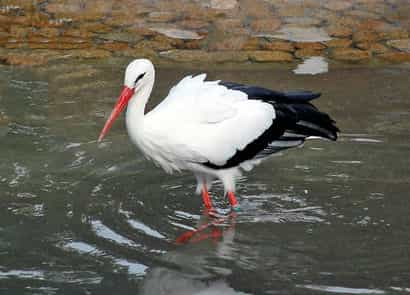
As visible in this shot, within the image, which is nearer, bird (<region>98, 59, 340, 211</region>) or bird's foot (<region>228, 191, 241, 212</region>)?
bird (<region>98, 59, 340, 211</region>)

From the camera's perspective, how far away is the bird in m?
6.12

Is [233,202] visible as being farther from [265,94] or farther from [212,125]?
[265,94]

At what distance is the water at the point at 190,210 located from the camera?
17.8 feet

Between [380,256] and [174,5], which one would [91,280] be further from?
[174,5]

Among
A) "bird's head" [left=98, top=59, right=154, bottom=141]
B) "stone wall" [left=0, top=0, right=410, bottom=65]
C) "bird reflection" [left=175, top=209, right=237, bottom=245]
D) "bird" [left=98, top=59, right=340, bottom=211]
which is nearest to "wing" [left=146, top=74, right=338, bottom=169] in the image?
"bird" [left=98, top=59, right=340, bottom=211]

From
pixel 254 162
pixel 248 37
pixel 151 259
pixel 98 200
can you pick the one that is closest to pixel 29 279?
pixel 151 259

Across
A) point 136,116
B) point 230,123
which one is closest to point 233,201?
point 230,123

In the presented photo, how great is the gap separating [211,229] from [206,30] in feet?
15.5

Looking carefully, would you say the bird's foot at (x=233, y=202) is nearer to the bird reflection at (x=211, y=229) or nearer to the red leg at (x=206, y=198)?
the bird reflection at (x=211, y=229)

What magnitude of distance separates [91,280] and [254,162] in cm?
174

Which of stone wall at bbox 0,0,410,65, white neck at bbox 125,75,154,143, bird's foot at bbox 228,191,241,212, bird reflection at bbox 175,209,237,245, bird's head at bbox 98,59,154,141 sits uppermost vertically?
bird's head at bbox 98,59,154,141

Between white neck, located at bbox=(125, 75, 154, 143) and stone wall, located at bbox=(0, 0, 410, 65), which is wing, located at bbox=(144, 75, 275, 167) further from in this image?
stone wall, located at bbox=(0, 0, 410, 65)

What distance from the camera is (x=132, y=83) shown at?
6.15 m

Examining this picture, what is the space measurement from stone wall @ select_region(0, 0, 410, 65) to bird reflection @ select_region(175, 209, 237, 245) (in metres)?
3.49
